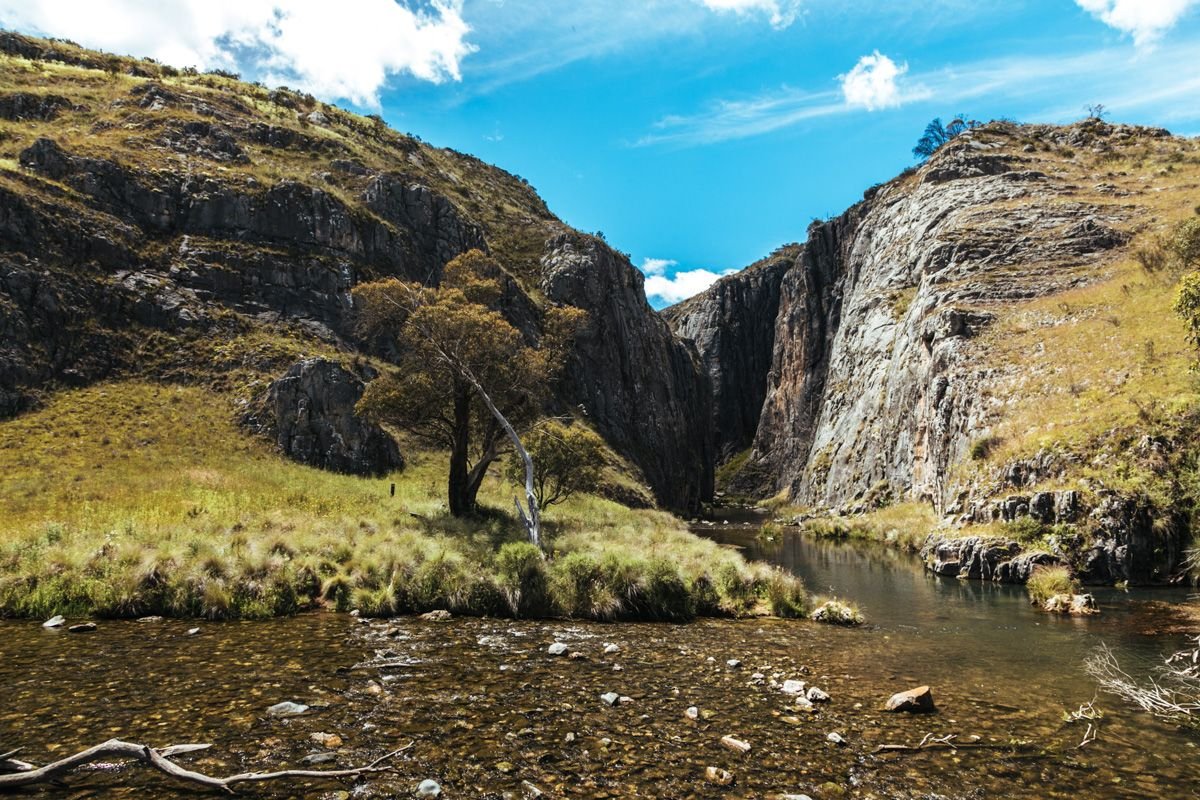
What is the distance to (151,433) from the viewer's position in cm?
4491

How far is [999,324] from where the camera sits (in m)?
57.4

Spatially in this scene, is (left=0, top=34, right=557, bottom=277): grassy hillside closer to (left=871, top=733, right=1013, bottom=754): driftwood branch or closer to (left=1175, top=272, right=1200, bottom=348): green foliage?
(left=871, top=733, right=1013, bottom=754): driftwood branch

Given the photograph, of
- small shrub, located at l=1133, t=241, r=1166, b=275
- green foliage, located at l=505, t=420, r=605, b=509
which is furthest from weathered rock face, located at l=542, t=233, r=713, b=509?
small shrub, located at l=1133, t=241, r=1166, b=275

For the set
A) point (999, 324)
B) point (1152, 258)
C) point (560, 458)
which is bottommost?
point (560, 458)

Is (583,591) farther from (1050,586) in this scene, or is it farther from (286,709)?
(1050,586)

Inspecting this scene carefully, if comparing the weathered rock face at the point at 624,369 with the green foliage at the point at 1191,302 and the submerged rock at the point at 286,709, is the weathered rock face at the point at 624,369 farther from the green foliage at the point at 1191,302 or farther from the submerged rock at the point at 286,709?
the submerged rock at the point at 286,709

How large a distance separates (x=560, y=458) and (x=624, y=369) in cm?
7005

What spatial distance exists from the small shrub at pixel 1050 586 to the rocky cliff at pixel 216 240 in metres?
55.5

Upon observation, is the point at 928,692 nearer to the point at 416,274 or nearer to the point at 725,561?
the point at 725,561

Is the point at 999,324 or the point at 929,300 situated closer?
the point at 999,324

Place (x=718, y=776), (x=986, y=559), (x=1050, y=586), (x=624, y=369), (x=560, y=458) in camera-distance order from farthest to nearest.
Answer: (x=624, y=369), (x=560, y=458), (x=986, y=559), (x=1050, y=586), (x=718, y=776)

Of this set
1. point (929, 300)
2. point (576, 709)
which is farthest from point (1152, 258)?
point (576, 709)

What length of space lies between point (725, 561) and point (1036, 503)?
20.3 m

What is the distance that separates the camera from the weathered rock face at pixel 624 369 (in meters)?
102
